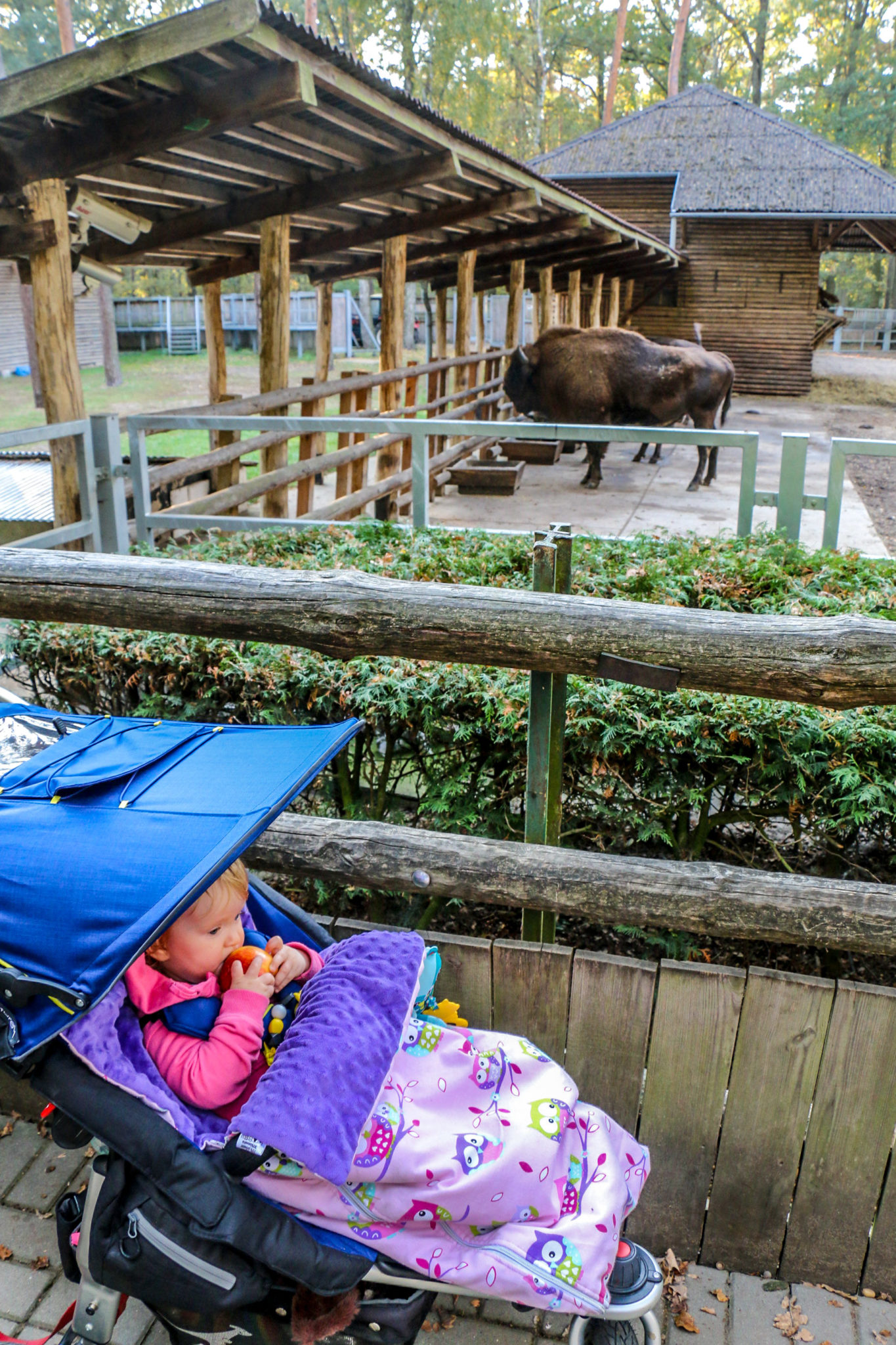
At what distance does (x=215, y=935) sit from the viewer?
1827 mm

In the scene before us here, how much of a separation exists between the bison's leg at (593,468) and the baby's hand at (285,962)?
35.2 feet

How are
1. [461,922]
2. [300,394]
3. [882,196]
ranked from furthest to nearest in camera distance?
1. [882,196]
2. [300,394]
3. [461,922]

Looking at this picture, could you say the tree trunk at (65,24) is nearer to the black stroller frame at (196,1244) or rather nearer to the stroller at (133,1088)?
the stroller at (133,1088)

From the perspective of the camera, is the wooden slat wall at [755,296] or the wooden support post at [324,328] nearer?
the wooden support post at [324,328]

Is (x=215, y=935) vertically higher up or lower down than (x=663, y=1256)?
higher up

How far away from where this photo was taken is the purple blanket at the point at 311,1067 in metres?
1.60

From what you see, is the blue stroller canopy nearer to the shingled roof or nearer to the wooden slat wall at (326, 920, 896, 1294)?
the wooden slat wall at (326, 920, 896, 1294)

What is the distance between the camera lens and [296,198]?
7.95 metres

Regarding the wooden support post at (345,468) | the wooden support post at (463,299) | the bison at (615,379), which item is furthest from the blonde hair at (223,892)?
the wooden support post at (463,299)

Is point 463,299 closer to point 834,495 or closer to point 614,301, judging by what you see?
point 834,495

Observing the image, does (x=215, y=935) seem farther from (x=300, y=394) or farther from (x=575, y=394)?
(x=575, y=394)

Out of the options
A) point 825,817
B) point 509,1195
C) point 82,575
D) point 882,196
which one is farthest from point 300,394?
point 882,196

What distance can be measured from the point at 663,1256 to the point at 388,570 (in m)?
2.17

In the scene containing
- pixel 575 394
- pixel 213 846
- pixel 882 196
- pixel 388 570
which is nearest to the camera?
pixel 213 846
